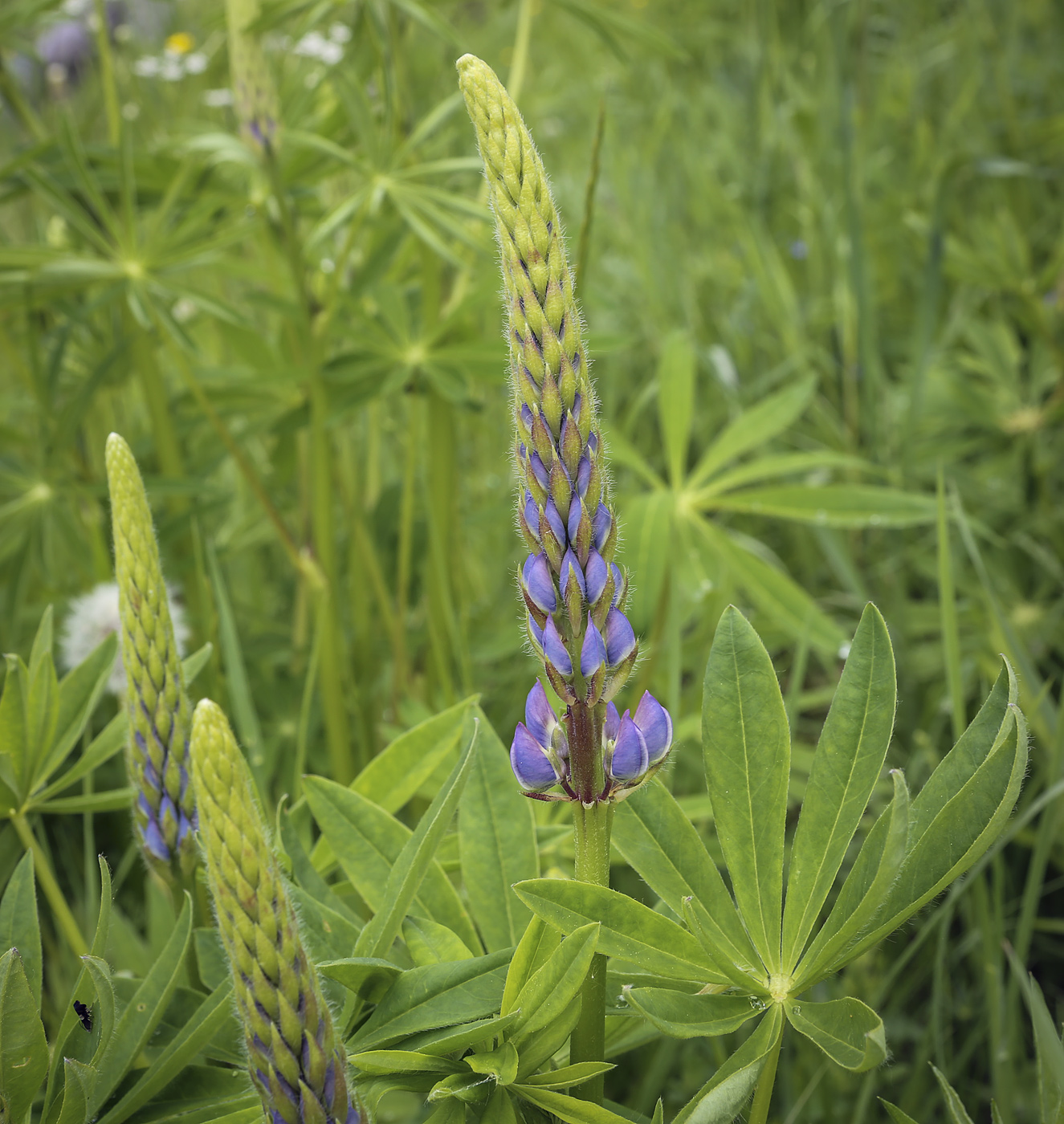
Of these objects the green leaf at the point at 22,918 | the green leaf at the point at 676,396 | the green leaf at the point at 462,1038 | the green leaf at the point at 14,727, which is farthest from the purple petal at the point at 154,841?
the green leaf at the point at 676,396

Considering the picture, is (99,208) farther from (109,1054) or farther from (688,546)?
(109,1054)

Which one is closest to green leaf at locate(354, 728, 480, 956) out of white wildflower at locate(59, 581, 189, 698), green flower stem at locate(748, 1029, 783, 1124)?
green flower stem at locate(748, 1029, 783, 1124)

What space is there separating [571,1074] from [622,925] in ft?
0.41

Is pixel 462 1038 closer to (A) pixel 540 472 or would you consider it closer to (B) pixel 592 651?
(B) pixel 592 651

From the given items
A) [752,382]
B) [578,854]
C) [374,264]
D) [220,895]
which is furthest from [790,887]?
[752,382]

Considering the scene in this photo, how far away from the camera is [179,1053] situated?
35.4 inches

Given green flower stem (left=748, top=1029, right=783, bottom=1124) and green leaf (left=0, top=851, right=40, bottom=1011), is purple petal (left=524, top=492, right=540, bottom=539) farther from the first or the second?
green leaf (left=0, top=851, right=40, bottom=1011)

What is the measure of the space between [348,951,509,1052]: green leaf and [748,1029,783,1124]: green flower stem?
24 centimetres

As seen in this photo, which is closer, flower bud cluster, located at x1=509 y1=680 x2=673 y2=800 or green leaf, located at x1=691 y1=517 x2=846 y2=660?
flower bud cluster, located at x1=509 y1=680 x2=673 y2=800

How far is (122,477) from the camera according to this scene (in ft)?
3.02

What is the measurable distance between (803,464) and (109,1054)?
1.62m

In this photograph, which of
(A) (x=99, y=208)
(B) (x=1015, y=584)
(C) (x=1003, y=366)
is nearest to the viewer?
(A) (x=99, y=208)

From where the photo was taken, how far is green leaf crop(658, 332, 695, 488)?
2.06m

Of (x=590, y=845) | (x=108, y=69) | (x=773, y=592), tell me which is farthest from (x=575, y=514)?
A: (x=108, y=69)
